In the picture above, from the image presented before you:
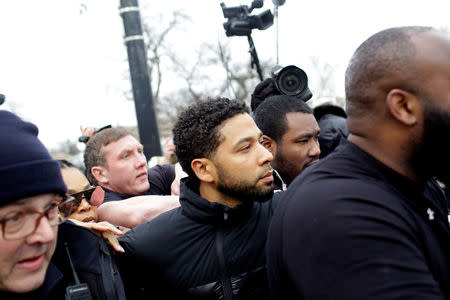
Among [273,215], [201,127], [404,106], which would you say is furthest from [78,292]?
[404,106]

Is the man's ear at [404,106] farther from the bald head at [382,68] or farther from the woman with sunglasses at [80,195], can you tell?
the woman with sunglasses at [80,195]

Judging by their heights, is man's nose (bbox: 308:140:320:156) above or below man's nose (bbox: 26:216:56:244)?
below

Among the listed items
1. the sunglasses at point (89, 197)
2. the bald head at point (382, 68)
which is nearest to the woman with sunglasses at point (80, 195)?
the sunglasses at point (89, 197)

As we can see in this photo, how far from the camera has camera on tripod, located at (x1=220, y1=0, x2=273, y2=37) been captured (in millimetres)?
4238

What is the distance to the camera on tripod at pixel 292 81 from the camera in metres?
3.51

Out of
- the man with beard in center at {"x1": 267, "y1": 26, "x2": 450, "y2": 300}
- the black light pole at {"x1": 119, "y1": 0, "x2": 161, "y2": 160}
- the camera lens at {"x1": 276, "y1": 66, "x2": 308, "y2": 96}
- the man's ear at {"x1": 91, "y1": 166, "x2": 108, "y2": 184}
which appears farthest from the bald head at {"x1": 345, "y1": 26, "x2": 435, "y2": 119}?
the black light pole at {"x1": 119, "y1": 0, "x2": 161, "y2": 160}

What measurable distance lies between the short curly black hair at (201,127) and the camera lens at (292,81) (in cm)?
132

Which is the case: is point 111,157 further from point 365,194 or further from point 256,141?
point 365,194

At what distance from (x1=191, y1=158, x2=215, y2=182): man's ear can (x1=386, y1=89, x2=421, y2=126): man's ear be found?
1.04 metres

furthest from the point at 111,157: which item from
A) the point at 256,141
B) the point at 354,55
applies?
the point at 354,55

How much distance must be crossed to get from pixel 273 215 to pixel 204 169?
0.70 meters

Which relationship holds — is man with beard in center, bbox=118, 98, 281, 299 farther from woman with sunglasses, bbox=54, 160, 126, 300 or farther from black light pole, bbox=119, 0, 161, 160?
black light pole, bbox=119, 0, 161, 160

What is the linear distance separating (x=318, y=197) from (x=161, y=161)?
355 centimetres

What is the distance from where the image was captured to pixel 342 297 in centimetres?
109
